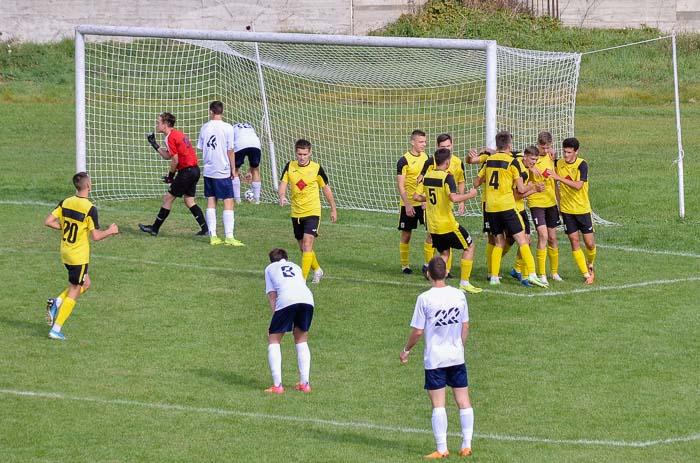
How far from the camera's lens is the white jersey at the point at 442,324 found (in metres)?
10.5

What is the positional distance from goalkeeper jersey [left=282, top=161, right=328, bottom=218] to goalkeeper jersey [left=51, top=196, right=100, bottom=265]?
3.40 meters

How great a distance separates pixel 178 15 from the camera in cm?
4844

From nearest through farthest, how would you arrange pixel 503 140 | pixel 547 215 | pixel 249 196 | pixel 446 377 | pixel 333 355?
1. pixel 446 377
2. pixel 333 355
3. pixel 503 140
4. pixel 547 215
5. pixel 249 196

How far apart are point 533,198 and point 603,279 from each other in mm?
1602

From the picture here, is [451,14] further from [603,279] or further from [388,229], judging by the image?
[603,279]

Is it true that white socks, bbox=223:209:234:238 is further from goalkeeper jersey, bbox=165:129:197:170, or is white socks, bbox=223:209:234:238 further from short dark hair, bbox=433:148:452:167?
short dark hair, bbox=433:148:452:167

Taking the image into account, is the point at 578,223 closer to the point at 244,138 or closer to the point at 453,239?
the point at 453,239

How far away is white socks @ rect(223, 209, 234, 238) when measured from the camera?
19734mm

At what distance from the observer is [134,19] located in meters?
48.5

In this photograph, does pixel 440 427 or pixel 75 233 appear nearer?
pixel 440 427

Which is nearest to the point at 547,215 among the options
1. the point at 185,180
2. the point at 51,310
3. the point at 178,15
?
the point at 185,180

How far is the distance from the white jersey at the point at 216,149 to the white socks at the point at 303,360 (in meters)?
7.82

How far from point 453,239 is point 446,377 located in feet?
19.1

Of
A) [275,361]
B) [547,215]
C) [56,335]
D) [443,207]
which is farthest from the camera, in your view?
[547,215]
